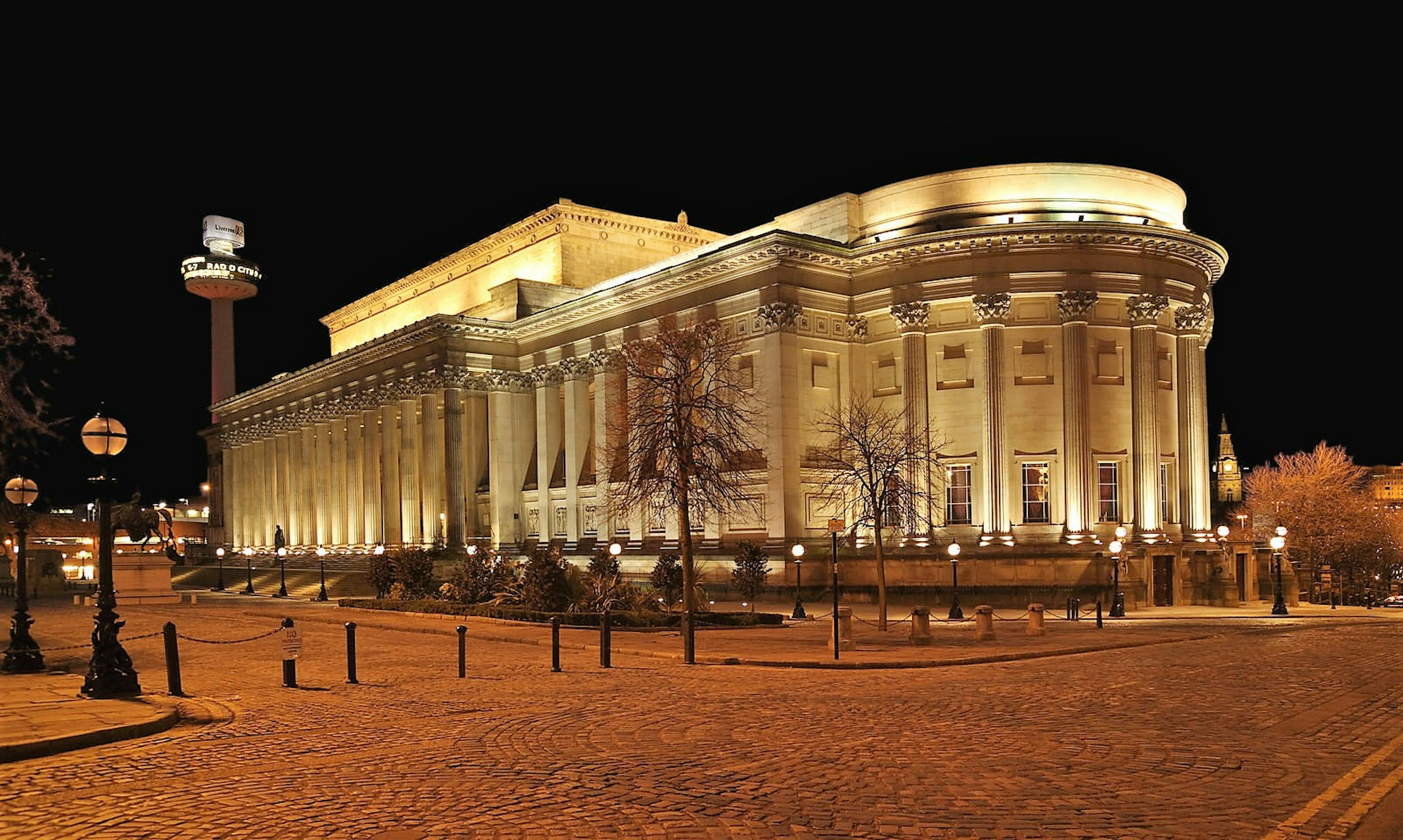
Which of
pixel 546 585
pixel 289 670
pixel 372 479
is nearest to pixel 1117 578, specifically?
pixel 546 585

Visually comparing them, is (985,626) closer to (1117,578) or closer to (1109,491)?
(1117,578)

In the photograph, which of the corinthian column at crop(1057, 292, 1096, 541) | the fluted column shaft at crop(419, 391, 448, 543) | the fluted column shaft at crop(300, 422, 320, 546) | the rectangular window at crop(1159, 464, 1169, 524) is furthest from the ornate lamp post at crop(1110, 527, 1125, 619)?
the fluted column shaft at crop(300, 422, 320, 546)

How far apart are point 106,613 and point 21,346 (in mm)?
7350

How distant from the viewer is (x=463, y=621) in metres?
38.0

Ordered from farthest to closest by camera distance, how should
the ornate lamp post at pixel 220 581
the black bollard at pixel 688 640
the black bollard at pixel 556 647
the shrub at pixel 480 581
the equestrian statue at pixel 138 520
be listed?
1. the ornate lamp post at pixel 220 581
2. the equestrian statue at pixel 138 520
3. the shrub at pixel 480 581
4. the black bollard at pixel 688 640
5. the black bollard at pixel 556 647

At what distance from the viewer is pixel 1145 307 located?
2078 inches

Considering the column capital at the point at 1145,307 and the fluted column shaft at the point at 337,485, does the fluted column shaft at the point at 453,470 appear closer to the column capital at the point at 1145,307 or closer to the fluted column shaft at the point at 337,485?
the fluted column shaft at the point at 337,485

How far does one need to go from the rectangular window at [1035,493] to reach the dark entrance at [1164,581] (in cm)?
499

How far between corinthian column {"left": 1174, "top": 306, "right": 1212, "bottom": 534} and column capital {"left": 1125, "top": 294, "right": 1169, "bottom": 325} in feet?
9.32

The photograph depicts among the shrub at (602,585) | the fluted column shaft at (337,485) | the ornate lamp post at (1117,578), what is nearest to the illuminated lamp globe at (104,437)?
the shrub at (602,585)

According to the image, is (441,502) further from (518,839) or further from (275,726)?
(518,839)

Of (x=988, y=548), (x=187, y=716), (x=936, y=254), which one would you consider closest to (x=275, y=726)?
(x=187, y=716)

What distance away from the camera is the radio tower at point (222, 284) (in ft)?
449

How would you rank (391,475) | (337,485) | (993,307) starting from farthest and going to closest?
(337,485) < (391,475) < (993,307)
